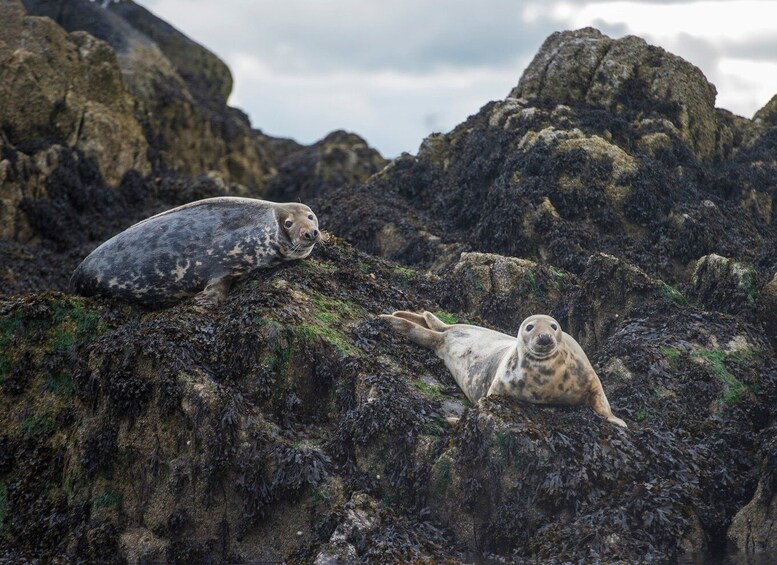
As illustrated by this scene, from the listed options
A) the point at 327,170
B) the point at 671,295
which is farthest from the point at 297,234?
the point at 327,170

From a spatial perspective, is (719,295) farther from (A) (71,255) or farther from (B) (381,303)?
(A) (71,255)

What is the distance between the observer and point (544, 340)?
26.2 feet

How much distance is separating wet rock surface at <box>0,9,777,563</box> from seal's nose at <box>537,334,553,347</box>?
1.75 ft

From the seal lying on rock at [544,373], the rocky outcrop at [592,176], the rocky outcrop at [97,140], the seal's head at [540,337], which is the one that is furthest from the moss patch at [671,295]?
the rocky outcrop at [97,140]

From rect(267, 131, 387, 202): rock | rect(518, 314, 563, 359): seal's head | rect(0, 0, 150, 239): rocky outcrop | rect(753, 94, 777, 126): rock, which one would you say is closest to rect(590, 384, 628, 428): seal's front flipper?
rect(518, 314, 563, 359): seal's head

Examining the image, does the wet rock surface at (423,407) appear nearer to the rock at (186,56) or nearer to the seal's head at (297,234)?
the seal's head at (297,234)

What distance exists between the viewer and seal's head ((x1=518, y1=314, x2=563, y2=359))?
8.01 m

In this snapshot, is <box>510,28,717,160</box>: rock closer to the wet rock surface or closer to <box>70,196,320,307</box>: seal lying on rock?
the wet rock surface

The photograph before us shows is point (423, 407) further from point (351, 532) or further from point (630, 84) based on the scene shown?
point (630, 84)

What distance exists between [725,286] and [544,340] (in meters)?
3.65

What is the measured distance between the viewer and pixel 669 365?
9.36 metres

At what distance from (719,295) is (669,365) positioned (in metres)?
1.79

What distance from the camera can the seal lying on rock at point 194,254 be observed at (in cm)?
1025

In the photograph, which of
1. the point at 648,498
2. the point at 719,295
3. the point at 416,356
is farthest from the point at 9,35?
the point at 648,498
